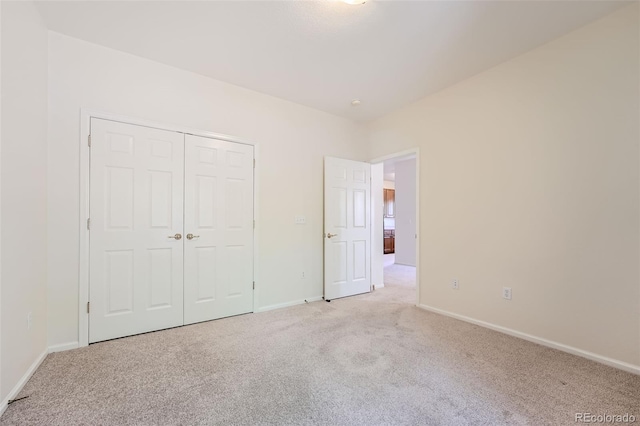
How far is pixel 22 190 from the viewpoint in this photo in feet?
6.09

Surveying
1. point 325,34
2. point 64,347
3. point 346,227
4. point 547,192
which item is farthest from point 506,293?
point 64,347

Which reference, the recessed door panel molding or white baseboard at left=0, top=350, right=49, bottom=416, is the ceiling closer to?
the recessed door panel molding

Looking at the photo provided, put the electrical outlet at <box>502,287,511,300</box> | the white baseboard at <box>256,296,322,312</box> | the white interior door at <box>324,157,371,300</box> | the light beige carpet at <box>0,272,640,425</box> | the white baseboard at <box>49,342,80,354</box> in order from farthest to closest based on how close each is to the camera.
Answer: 1. the white interior door at <box>324,157,371,300</box>
2. the white baseboard at <box>256,296,322,312</box>
3. the electrical outlet at <box>502,287,511,300</box>
4. the white baseboard at <box>49,342,80,354</box>
5. the light beige carpet at <box>0,272,640,425</box>

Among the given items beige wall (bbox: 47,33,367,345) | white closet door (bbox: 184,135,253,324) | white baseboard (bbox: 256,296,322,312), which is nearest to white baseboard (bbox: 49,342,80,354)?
beige wall (bbox: 47,33,367,345)

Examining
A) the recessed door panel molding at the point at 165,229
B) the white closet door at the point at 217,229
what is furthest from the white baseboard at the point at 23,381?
the white closet door at the point at 217,229

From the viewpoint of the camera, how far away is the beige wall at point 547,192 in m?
2.07

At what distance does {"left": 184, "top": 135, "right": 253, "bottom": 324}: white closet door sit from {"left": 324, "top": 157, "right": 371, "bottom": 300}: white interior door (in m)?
1.12

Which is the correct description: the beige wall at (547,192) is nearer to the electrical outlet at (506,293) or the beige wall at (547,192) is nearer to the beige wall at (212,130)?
the electrical outlet at (506,293)

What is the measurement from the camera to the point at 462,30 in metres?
2.27

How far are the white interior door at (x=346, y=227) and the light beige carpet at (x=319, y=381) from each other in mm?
1200

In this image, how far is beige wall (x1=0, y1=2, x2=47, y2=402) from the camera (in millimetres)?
1652

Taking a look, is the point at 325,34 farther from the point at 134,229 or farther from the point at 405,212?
the point at 405,212

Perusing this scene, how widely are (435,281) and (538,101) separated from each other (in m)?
2.16

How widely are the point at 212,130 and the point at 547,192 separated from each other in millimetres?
3405
